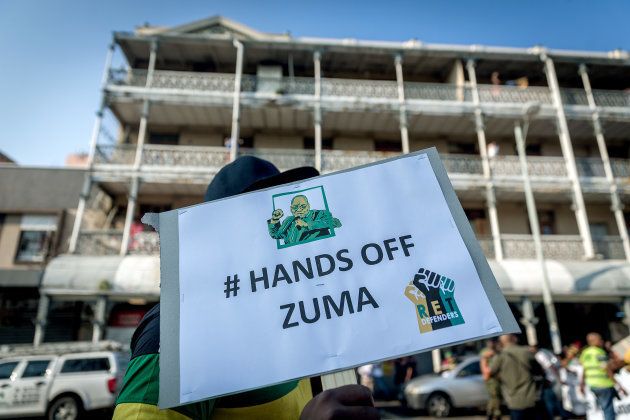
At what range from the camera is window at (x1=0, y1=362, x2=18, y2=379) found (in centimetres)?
854

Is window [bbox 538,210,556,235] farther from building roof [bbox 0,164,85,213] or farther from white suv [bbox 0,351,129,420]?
building roof [bbox 0,164,85,213]

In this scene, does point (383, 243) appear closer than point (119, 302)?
Yes

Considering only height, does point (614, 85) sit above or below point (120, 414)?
Answer: above

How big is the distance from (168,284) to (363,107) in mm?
14939

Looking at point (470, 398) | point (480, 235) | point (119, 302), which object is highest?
point (480, 235)

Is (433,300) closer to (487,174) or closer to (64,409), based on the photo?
(64,409)

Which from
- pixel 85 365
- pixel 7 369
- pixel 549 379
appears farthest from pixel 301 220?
pixel 7 369

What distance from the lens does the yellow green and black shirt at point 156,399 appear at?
965 millimetres

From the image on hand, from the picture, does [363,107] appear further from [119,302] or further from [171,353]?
[171,353]

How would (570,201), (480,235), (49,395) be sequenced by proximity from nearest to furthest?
(49,395) < (480,235) < (570,201)

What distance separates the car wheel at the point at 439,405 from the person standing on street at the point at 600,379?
14.0 ft

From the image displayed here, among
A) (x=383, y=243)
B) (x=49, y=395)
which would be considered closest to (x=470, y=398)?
(x=49, y=395)

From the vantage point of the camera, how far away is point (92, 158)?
1385 cm

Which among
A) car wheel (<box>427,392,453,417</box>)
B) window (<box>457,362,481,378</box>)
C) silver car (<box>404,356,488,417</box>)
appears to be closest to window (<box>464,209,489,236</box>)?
window (<box>457,362,481,378</box>)
